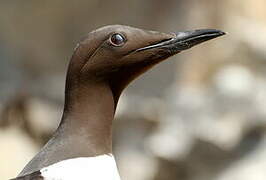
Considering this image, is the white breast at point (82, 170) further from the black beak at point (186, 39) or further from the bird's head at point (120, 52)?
the black beak at point (186, 39)

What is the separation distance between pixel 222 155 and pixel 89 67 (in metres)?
8.22

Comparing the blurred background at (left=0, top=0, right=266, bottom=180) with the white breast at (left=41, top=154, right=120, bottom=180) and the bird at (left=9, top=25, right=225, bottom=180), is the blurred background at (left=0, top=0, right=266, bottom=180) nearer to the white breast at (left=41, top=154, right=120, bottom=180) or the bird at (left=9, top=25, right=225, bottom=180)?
the bird at (left=9, top=25, right=225, bottom=180)

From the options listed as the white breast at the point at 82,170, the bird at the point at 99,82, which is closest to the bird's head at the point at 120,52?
the bird at the point at 99,82

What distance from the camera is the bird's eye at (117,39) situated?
3836 mm

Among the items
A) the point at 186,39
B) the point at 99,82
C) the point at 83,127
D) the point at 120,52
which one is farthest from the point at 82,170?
the point at 186,39

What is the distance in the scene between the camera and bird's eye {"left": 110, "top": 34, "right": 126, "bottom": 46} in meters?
3.84

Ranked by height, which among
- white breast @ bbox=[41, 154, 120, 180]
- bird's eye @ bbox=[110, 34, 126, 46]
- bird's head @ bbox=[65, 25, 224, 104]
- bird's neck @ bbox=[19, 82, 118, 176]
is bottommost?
white breast @ bbox=[41, 154, 120, 180]

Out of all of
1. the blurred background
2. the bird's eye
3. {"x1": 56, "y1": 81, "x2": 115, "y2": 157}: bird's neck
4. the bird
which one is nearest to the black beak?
the bird

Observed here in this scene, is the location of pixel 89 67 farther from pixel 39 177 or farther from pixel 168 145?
pixel 168 145

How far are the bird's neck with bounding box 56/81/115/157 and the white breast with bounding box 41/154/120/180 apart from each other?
123 millimetres

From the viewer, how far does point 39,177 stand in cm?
356

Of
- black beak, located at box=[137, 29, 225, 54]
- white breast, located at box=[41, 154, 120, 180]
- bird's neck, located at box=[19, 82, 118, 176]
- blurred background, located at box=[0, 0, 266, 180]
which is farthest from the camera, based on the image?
blurred background, located at box=[0, 0, 266, 180]

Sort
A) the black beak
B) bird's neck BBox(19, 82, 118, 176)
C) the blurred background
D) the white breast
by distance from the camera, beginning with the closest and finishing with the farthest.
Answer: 1. the white breast
2. bird's neck BBox(19, 82, 118, 176)
3. the black beak
4. the blurred background

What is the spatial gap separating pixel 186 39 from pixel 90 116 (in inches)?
21.4
